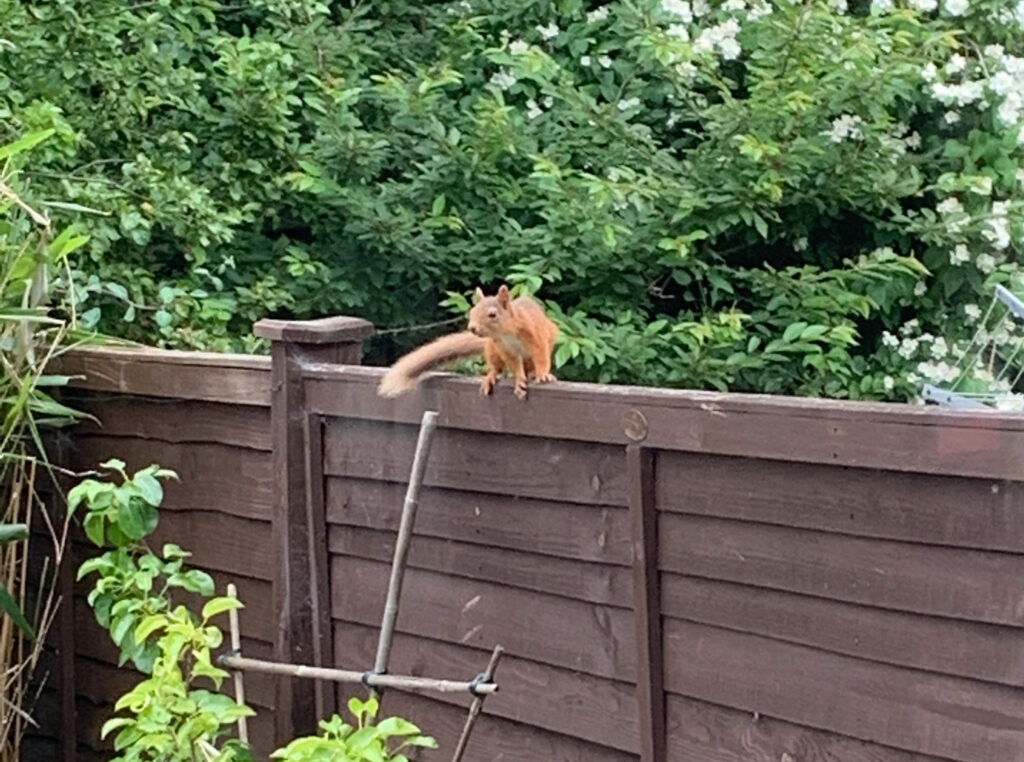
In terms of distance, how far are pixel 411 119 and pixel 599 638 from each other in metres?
2.51

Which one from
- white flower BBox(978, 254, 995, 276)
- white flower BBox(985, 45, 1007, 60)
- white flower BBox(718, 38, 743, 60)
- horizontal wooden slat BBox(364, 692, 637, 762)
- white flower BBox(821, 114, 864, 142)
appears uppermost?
white flower BBox(718, 38, 743, 60)

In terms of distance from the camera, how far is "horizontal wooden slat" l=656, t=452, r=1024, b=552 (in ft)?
6.06

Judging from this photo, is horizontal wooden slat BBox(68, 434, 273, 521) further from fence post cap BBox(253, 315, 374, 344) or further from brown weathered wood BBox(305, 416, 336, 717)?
fence post cap BBox(253, 315, 374, 344)

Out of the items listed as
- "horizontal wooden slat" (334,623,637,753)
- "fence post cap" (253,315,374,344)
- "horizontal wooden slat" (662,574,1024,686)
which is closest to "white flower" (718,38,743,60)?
"fence post cap" (253,315,374,344)

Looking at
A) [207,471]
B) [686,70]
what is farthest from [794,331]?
[207,471]

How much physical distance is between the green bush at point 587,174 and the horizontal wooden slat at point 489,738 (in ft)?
4.71

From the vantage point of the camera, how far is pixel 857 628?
6.61 feet

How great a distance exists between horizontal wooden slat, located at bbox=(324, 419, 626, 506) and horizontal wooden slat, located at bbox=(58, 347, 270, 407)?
24 centimetres

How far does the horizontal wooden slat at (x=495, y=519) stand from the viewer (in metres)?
2.38

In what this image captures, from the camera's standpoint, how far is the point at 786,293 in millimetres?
4332

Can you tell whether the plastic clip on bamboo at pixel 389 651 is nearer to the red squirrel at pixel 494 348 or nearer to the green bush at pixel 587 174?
the red squirrel at pixel 494 348

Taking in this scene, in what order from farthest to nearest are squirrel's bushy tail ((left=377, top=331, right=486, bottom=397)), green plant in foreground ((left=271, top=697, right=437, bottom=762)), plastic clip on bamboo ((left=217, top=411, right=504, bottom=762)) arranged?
squirrel's bushy tail ((left=377, top=331, right=486, bottom=397)) → plastic clip on bamboo ((left=217, top=411, right=504, bottom=762)) → green plant in foreground ((left=271, top=697, right=437, bottom=762))

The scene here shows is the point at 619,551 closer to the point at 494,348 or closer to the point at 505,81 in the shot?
the point at 494,348

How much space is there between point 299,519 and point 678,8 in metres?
2.23
